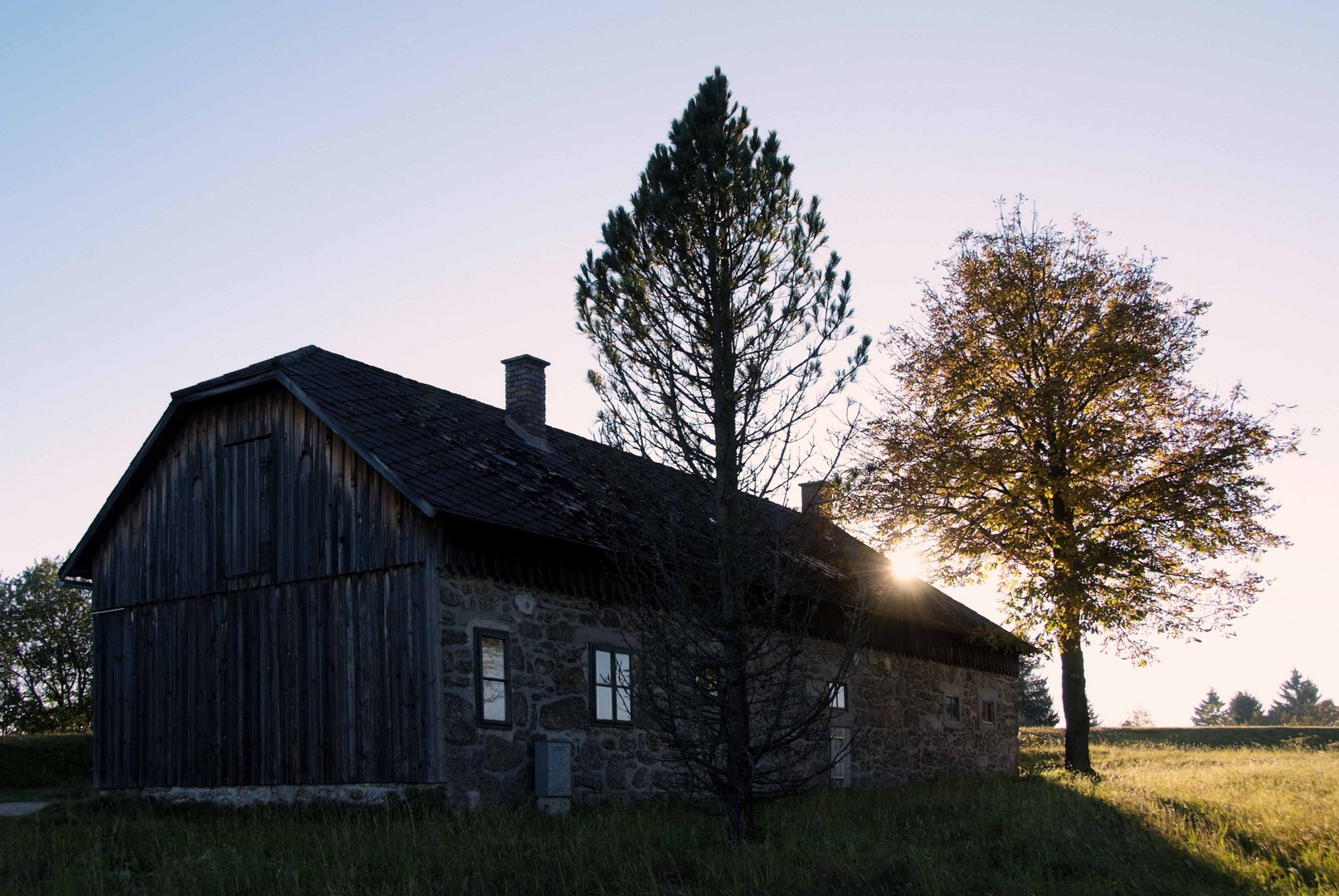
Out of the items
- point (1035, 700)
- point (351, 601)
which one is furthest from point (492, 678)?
point (1035, 700)

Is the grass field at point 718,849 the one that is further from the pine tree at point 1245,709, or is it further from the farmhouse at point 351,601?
→ the pine tree at point 1245,709

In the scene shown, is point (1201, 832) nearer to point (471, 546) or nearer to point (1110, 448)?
point (471, 546)

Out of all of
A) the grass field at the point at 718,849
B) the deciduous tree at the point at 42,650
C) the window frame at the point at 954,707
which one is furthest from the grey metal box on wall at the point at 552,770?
the deciduous tree at the point at 42,650

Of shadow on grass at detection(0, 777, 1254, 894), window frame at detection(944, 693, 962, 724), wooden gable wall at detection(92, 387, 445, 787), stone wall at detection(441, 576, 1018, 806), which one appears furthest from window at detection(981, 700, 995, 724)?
wooden gable wall at detection(92, 387, 445, 787)

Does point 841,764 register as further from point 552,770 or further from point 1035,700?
point 1035,700

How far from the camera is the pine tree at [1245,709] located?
100 meters

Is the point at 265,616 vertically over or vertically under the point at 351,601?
under

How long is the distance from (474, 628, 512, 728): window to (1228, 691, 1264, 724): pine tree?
10113 centimetres

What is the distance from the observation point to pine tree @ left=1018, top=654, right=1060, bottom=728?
6088cm

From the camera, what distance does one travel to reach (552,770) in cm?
1417

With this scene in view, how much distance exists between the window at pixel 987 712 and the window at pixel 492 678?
52.0ft

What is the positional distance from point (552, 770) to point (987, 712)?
15978 mm

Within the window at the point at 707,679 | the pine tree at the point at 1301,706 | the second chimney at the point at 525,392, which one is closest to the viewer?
the window at the point at 707,679

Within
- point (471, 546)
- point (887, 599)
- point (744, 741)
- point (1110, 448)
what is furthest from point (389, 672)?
point (1110, 448)
